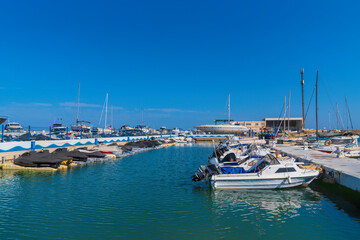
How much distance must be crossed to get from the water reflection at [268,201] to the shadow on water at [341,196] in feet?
3.29

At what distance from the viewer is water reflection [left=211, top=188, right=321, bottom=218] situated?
48.1 feet

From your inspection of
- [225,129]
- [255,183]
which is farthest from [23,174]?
[225,129]

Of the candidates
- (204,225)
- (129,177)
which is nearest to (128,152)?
(129,177)

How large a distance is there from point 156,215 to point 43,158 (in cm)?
2008

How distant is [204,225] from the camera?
12.2 meters

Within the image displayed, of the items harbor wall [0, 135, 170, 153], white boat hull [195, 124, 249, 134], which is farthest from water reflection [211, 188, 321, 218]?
white boat hull [195, 124, 249, 134]

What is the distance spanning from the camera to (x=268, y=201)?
16312 millimetres

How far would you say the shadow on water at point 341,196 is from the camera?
590 inches

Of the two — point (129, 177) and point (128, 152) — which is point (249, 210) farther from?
point (128, 152)

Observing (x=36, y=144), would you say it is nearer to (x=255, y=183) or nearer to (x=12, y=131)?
(x=255, y=183)

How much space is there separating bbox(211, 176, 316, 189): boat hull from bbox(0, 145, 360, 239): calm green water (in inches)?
20.0

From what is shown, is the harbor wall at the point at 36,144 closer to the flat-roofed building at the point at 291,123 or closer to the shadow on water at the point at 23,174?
the shadow on water at the point at 23,174

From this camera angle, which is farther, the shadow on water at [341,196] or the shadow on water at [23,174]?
the shadow on water at [23,174]

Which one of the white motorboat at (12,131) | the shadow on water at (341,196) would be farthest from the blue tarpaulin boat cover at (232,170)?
the white motorboat at (12,131)
